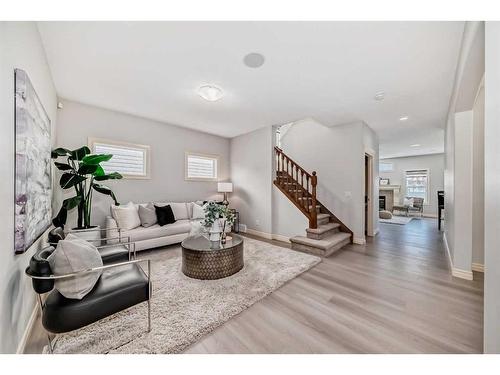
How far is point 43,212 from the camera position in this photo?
2105mm

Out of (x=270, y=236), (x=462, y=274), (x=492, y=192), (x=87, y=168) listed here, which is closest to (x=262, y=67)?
(x=492, y=192)

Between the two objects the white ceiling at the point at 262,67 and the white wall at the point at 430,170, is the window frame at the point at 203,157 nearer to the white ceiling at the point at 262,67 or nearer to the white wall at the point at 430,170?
the white ceiling at the point at 262,67

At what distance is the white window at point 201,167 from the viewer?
511 centimetres

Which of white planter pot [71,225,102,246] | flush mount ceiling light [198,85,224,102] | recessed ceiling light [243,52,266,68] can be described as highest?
recessed ceiling light [243,52,266,68]

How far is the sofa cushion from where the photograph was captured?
11.3ft

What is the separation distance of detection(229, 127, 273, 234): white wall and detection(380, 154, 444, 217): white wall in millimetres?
8322

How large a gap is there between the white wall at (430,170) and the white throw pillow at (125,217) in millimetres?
11133

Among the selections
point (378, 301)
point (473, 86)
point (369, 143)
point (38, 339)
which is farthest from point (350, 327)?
point (369, 143)

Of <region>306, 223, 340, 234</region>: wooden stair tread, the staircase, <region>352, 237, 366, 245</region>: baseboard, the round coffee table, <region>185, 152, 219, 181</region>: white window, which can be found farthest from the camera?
<region>185, 152, 219, 181</region>: white window

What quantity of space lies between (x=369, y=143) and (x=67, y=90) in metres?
5.98

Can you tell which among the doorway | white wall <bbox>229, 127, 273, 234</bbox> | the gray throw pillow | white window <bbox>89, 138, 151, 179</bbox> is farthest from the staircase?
white window <bbox>89, 138, 151, 179</bbox>

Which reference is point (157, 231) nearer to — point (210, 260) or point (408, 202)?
point (210, 260)

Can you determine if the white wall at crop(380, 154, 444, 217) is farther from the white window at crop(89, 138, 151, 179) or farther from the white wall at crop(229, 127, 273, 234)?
the white window at crop(89, 138, 151, 179)

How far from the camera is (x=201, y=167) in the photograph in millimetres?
5422
